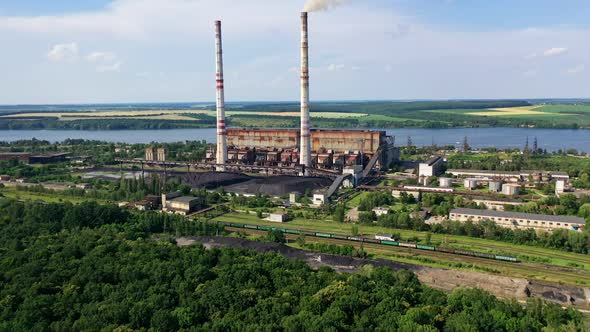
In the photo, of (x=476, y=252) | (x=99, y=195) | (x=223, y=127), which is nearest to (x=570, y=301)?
(x=476, y=252)

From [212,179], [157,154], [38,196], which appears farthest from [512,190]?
[157,154]

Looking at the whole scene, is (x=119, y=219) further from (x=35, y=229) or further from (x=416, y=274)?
(x=416, y=274)

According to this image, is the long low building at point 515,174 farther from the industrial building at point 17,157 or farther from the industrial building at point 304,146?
the industrial building at point 17,157

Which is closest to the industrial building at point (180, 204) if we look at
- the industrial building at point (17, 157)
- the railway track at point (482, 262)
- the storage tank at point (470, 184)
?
the railway track at point (482, 262)

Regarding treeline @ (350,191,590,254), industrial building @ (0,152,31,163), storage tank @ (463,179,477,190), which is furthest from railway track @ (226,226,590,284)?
industrial building @ (0,152,31,163)

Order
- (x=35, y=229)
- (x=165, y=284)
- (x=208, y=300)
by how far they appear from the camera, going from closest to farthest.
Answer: (x=208, y=300)
(x=165, y=284)
(x=35, y=229)

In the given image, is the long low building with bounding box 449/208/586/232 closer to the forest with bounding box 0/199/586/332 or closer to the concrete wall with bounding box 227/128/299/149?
the forest with bounding box 0/199/586/332
